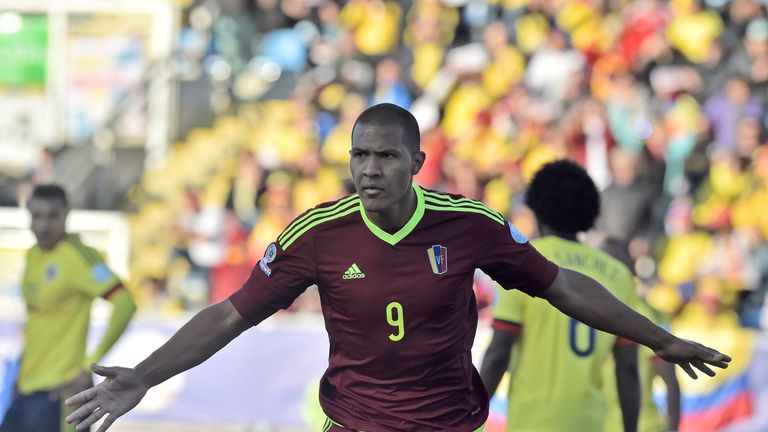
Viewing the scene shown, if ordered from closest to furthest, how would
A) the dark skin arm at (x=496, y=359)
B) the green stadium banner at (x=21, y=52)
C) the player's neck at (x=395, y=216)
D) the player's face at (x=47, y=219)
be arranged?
the player's neck at (x=395, y=216), the dark skin arm at (x=496, y=359), the player's face at (x=47, y=219), the green stadium banner at (x=21, y=52)

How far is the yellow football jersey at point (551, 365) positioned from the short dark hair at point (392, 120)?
5.39 ft

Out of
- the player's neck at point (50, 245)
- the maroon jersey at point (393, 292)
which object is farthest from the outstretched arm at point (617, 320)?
the player's neck at point (50, 245)

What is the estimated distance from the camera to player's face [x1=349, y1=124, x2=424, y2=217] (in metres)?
5.08

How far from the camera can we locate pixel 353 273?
17.3 feet

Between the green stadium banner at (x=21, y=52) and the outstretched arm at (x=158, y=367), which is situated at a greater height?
the green stadium banner at (x=21, y=52)

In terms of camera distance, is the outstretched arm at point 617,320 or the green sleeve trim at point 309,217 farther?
the outstretched arm at point 617,320

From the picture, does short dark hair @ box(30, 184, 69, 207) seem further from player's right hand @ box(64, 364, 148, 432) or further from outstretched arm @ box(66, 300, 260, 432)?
player's right hand @ box(64, 364, 148, 432)

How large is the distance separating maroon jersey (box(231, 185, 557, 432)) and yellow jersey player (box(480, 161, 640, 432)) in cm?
126

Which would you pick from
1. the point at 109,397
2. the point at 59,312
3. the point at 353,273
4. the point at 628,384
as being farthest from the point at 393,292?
the point at 59,312

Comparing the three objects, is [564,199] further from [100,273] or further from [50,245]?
[50,245]

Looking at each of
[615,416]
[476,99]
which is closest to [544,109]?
[476,99]

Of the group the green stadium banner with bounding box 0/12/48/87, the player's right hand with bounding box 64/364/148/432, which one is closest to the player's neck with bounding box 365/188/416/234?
the player's right hand with bounding box 64/364/148/432

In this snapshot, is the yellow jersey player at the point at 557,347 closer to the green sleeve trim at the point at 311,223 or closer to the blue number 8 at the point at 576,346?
Answer: the blue number 8 at the point at 576,346

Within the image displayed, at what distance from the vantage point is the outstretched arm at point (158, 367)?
495cm
